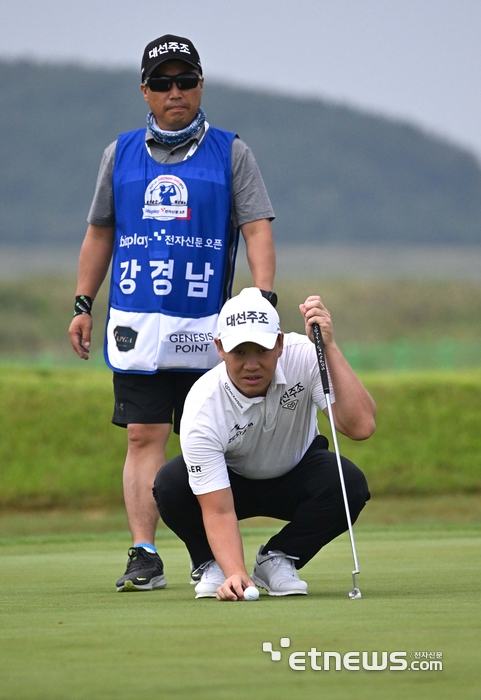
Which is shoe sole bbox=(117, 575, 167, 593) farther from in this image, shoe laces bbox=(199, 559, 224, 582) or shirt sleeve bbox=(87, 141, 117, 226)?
shirt sleeve bbox=(87, 141, 117, 226)

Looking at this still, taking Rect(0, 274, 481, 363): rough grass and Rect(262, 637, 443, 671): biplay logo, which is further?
Rect(0, 274, 481, 363): rough grass

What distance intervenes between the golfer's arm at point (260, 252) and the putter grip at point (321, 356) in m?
0.81

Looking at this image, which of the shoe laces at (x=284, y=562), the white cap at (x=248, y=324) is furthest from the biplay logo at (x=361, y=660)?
the shoe laces at (x=284, y=562)

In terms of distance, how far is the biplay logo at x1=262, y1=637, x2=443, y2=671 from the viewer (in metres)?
2.44

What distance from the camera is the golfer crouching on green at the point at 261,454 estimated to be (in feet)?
13.1

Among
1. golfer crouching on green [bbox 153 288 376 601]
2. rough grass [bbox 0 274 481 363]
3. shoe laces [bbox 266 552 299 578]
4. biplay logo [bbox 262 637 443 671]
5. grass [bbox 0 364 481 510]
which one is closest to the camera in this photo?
biplay logo [bbox 262 637 443 671]

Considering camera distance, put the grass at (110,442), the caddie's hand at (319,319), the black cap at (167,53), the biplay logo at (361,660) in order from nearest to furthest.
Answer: the biplay logo at (361,660)
the caddie's hand at (319,319)
the black cap at (167,53)
the grass at (110,442)

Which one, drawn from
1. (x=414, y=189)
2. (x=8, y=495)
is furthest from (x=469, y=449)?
(x=414, y=189)

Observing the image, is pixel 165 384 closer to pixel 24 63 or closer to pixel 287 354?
pixel 287 354

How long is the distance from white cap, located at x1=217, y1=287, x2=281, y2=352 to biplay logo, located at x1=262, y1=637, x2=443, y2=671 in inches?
56.9

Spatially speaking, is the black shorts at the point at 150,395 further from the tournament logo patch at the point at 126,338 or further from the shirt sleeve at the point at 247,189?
the shirt sleeve at the point at 247,189

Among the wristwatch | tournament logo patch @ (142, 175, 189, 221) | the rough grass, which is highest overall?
the rough grass

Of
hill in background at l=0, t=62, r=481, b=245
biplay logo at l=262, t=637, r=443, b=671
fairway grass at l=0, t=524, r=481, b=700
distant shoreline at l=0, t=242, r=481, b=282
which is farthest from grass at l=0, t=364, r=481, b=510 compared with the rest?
hill in background at l=0, t=62, r=481, b=245

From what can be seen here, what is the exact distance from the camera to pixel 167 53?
4.92 metres
